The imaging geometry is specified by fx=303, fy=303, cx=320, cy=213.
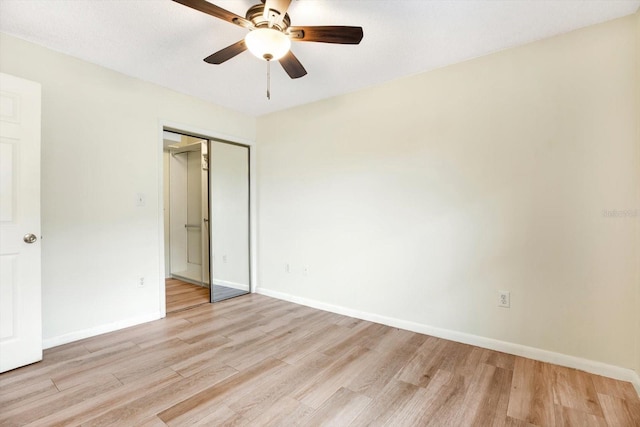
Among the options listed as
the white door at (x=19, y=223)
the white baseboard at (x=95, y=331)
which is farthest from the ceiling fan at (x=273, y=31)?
the white baseboard at (x=95, y=331)

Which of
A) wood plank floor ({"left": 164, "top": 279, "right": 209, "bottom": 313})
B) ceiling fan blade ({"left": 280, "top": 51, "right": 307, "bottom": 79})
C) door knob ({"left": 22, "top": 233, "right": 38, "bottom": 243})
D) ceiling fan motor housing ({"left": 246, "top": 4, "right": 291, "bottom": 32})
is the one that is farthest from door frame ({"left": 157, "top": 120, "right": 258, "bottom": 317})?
ceiling fan motor housing ({"left": 246, "top": 4, "right": 291, "bottom": 32})

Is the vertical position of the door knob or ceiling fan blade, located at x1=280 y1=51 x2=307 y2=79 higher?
ceiling fan blade, located at x1=280 y1=51 x2=307 y2=79

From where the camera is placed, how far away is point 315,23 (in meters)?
2.10

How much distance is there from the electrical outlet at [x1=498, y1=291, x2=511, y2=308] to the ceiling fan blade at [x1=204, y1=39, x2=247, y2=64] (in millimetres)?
2676

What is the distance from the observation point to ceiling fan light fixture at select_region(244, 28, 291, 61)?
1.73 m

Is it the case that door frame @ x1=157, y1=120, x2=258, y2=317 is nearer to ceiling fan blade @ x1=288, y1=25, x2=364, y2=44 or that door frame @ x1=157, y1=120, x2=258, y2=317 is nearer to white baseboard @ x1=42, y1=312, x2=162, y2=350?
white baseboard @ x1=42, y1=312, x2=162, y2=350

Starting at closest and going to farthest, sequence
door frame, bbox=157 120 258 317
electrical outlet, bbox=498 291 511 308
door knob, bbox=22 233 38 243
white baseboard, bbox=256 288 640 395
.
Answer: white baseboard, bbox=256 288 640 395
door knob, bbox=22 233 38 243
electrical outlet, bbox=498 291 511 308
door frame, bbox=157 120 258 317

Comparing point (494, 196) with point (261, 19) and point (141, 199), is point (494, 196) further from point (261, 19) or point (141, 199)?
point (141, 199)

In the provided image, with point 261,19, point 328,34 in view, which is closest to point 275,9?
point 261,19

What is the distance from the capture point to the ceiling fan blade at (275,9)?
1592 mm

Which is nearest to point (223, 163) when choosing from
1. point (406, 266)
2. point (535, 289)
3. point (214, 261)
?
point (214, 261)

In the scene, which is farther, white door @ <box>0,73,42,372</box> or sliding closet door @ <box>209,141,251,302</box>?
sliding closet door @ <box>209,141,251,302</box>

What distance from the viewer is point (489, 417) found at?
170 centimetres

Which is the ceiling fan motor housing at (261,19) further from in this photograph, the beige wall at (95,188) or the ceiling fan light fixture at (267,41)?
the beige wall at (95,188)
